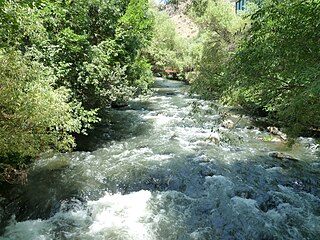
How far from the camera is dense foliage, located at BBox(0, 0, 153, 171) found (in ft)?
19.0

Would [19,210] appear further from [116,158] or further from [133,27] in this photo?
[133,27]

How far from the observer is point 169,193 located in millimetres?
8602

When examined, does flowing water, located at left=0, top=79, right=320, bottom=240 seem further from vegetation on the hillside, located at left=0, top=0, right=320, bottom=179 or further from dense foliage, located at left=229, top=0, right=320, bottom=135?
dense foliage, located at left=229, top=0, right=320, bottom=135

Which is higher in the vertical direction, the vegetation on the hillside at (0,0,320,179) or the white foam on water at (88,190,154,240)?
the vegetation on the hillside at (0,0,320,179)

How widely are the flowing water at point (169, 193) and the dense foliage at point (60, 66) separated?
1255 millimetres

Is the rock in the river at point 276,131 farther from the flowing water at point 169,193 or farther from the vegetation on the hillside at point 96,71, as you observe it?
the vegetation on the hillside at point 96,71

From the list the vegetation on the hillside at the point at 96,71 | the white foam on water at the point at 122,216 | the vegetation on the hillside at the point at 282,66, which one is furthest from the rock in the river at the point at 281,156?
the white foam on water at the point at 122,216

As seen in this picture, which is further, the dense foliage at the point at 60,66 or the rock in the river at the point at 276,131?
the rock in the river at the point at 276,131

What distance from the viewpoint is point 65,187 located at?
28.3ft

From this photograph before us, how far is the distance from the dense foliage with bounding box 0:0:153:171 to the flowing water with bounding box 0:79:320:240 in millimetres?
1255

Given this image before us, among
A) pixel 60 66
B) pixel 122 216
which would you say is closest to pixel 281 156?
pixel 122 216

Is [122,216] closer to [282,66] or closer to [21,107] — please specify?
[21,107]

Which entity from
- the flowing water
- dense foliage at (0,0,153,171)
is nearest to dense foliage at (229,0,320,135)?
the flowing water

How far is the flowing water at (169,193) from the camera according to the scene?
6.81 metres
